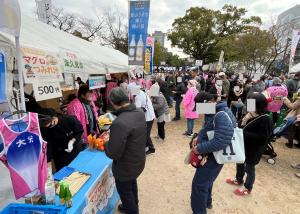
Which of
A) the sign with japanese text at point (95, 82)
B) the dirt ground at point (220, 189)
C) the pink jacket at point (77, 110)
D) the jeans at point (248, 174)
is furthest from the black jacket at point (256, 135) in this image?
the sign with japanese text at point (95, 82)

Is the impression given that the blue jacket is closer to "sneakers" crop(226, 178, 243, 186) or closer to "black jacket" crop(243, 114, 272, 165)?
"black jacket" crop(243, 114, 272, 165)

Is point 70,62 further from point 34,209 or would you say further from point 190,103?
point 190,103

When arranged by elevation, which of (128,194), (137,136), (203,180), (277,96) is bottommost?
(128,194)

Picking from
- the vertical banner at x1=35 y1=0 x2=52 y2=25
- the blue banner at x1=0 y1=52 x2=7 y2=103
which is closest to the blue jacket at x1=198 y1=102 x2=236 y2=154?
the blue banner at x1=0 y1=52 x2=7 y2=103

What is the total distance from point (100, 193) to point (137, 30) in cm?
471

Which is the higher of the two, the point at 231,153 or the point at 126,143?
the point at 126,143

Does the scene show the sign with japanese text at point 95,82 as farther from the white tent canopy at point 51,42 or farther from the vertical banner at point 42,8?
the vertical banner at point 42,8

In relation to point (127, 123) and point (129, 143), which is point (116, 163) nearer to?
point (129, 143)

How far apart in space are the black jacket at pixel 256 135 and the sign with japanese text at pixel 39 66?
283 cm

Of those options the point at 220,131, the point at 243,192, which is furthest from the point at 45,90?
the point at 243,192

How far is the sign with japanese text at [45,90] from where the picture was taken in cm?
243

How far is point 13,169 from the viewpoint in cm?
183

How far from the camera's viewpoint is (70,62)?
3.54m

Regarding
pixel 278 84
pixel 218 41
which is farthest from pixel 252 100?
pixel 218 41
